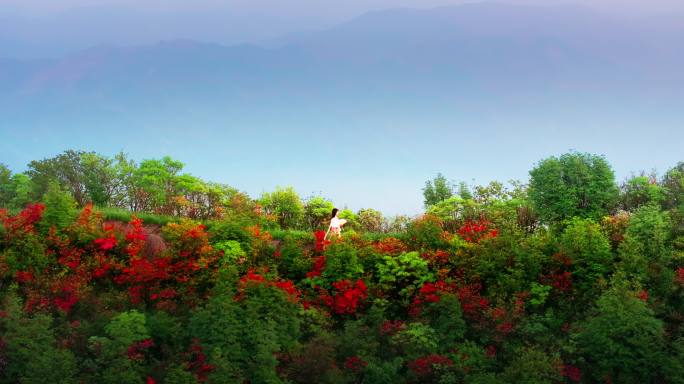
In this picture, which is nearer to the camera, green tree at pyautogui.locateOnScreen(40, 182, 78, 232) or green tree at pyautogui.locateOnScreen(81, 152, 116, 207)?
green tree at pyautogui.locateOnScreen(40, 182, 78, 232)

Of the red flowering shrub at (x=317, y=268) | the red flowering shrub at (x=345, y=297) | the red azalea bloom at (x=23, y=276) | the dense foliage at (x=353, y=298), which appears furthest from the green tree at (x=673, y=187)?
the red azalea bloom at (x=23, y=276)

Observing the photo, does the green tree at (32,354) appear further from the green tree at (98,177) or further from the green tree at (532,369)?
the green tree at (98,177)

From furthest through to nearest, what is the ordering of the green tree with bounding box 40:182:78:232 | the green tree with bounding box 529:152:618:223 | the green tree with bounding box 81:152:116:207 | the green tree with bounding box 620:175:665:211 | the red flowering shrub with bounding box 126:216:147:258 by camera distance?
the green tree with bounding box 81:152:116:207
the green tree with bounding box 620:175:665:211
the green tree with bounding box 529:152:618:223
the green tree with bounding box 40:182:78:232
the red flowering shrub with bounding box 126:216:147:258

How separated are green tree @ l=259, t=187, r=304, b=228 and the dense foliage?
2185mm

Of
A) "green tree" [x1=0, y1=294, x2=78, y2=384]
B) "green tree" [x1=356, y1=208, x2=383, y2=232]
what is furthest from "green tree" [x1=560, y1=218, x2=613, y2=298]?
"green tree" [x1=0, y1=294, x2=78, y2=384]

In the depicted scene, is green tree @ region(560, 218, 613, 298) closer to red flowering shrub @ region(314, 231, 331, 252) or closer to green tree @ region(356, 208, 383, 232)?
red flowering shrub @ region(314, 231, 331, 252)

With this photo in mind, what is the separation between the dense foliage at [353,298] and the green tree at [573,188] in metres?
0.06

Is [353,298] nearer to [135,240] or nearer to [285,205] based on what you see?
[135,240]

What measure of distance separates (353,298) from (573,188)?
25.7 ft

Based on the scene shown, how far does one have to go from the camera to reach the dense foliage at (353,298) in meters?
10.5

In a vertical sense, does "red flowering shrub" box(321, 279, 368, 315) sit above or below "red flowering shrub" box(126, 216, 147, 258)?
below

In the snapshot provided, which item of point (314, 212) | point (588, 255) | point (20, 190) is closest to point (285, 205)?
point (314, 212)

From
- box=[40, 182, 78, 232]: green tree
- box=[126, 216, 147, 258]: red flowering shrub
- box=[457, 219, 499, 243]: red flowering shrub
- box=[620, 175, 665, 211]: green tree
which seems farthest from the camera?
box=[620, 175, 665, 211]: green tree

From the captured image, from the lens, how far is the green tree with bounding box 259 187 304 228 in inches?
765
